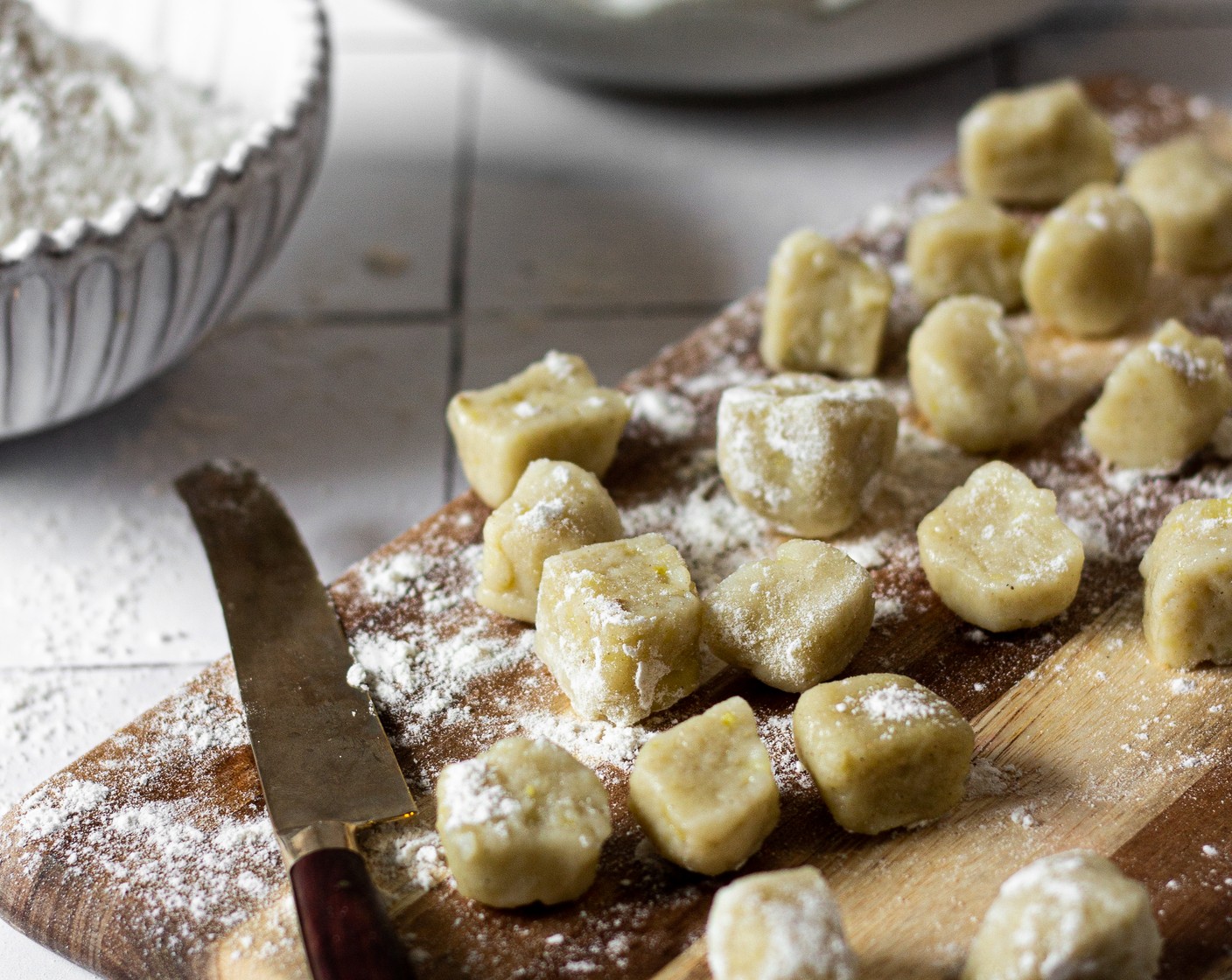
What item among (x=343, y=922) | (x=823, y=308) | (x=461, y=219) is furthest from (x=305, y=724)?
(x=461, y=219)

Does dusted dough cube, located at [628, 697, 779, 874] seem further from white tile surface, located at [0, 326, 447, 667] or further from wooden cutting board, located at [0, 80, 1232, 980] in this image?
white tile surface, located at [0, 326, 447, 667]

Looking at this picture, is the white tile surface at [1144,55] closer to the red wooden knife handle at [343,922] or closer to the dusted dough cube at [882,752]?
the dusted dough cube at [882,752]

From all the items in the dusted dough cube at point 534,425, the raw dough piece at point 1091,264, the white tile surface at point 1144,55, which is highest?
the white tile surface at point 1144,55

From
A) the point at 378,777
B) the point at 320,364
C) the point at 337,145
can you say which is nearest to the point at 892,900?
the point at 378,777

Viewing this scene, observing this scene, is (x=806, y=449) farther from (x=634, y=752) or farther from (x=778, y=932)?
(x=778, y=932)

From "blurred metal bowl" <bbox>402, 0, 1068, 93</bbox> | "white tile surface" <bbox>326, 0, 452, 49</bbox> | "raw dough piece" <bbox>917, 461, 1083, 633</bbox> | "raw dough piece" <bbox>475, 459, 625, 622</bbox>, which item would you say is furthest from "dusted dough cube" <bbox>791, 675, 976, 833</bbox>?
"white tile surface" <bbox>326, 0, 452, 49</bbox>

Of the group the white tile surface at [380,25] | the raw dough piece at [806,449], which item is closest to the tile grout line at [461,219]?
the white tile surface at [380,25]
